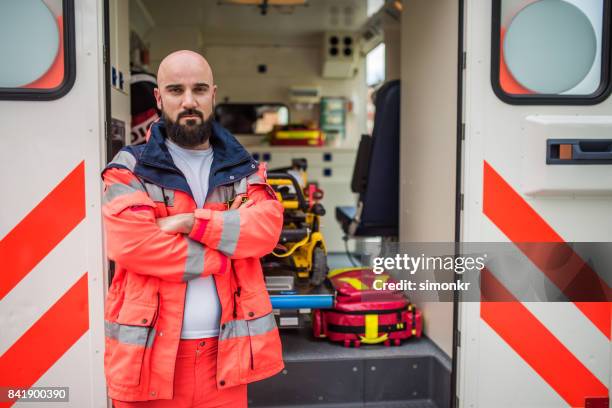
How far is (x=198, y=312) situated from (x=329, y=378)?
57.7 inches

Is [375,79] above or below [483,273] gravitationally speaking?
above

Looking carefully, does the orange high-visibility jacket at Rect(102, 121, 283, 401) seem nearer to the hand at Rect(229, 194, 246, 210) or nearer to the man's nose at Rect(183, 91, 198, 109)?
the hand at Rect(229, 194, 246, 210)

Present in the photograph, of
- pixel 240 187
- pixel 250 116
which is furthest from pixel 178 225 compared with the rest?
pixel 250 116

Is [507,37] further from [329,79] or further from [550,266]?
[329,79]

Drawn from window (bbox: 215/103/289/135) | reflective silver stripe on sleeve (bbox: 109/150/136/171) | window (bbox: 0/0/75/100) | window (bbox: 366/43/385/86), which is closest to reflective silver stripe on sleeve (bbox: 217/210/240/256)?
reflective silver stripe on sleeve (bbox: 109/150/136/171)

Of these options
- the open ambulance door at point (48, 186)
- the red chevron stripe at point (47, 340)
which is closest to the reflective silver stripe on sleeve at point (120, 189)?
the open ambulance door at point (48, 186)

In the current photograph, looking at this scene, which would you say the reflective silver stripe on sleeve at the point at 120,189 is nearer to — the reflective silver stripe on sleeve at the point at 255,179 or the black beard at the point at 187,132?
the black beard at the point at 187,132

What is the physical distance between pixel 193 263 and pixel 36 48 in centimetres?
131

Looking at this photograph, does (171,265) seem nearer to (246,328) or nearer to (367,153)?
(246,328)

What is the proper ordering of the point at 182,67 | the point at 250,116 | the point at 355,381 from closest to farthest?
the point at 182,67 → the point at 355,381 → the point at 250,116

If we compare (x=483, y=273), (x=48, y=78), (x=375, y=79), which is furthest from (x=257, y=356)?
(x=375, y=79)

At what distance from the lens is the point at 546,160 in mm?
2475

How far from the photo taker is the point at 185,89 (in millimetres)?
1804

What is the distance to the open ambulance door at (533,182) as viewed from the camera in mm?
2541
